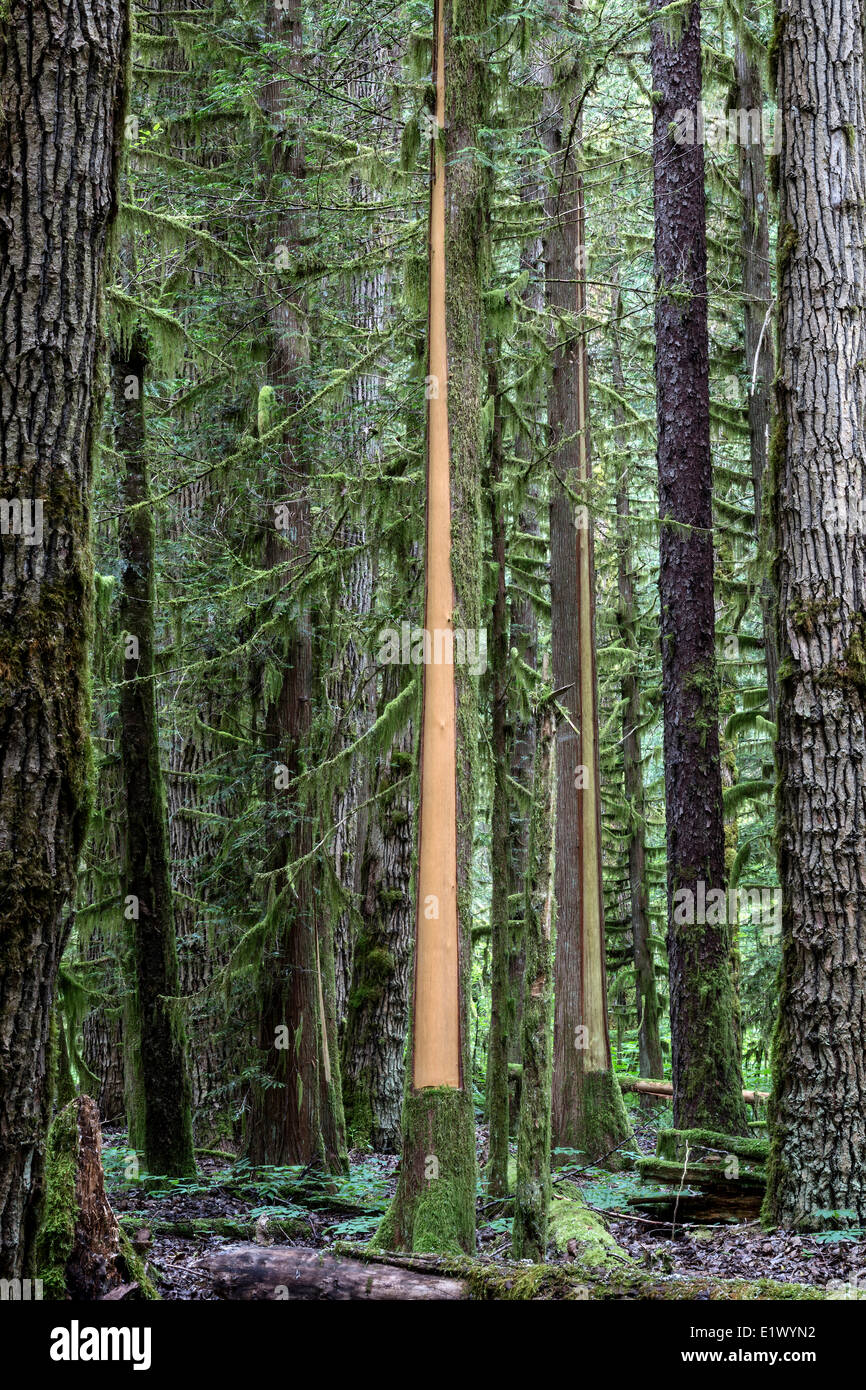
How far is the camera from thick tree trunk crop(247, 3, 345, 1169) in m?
10.0

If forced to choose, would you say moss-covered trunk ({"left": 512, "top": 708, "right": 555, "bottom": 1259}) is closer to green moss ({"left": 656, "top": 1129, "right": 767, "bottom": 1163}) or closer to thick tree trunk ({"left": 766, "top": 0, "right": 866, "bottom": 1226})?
thick tree trunk ({"left": 766, "top": 0, "right": 866, "bottom": 1226})

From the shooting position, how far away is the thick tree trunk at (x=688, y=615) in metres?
9.63

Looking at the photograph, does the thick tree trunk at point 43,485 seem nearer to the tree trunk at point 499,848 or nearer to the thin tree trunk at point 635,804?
the tree trunk at point 499,848

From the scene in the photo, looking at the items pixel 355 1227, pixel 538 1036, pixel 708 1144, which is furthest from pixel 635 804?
pixel 538 1036

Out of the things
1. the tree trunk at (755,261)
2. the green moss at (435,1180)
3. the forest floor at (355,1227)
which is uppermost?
the tree trunk at (755,261)

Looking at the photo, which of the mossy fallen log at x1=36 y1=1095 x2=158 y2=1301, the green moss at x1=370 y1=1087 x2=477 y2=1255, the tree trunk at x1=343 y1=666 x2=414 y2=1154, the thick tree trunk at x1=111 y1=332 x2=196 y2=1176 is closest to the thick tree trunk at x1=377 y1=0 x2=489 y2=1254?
the green moss at x1=370 y1=1087 x2=477 y2=1255

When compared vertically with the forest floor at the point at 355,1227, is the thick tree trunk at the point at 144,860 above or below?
above

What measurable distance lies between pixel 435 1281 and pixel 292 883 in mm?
5402

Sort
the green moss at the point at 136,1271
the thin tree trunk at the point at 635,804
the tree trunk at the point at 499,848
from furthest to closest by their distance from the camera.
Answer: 1. the thin tree trunk at the point at 635,804
2. the tree trunk at the point at 499,848
3. the green moss at the point at 136,1271

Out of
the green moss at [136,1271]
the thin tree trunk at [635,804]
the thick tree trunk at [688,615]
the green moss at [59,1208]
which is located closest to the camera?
the green moss at [59,1208]

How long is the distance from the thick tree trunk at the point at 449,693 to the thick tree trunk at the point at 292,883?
2636 mm

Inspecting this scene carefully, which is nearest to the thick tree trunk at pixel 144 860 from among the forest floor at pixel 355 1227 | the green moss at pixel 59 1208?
the forest floor at pixel 355 1227

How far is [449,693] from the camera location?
705 cm
